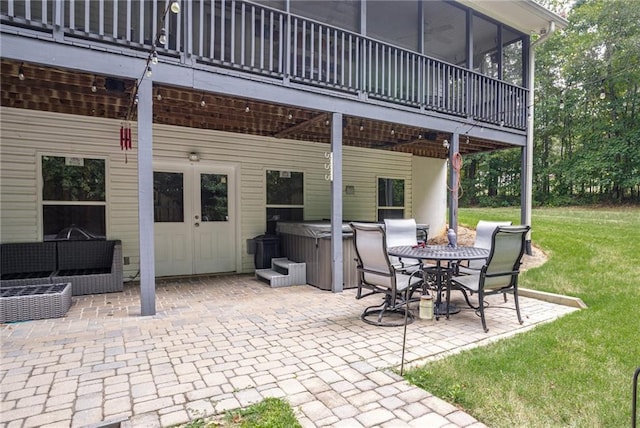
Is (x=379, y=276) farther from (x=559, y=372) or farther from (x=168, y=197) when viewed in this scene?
(x=168, y=197)

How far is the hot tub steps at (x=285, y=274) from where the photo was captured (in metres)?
5.75

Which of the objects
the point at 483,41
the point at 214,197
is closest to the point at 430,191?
the point at 483,41

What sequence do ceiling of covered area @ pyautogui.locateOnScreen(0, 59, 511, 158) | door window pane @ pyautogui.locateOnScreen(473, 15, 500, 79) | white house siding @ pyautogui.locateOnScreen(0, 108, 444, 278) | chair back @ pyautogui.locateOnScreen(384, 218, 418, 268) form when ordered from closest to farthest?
1. ceiling of covered area @ pyautogui.locateOnScreen(0, 59, 511, 158)
2. white house siding @ pyautogui.locateOnScreen(0, 108, 444, 278)
3. chair back @ pyautogui.locateOnScreen(384, 218, 418, 268)
4. door window pane @ pyautogui.locateOnScreen(473, 15, 500, 79)

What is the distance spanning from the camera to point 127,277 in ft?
19.5

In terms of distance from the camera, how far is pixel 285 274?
6.02 metres

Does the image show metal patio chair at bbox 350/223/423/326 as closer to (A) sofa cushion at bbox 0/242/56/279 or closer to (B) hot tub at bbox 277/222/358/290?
(B) hot tub at bbox 277/222/358/290

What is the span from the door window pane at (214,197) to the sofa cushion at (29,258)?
234cm

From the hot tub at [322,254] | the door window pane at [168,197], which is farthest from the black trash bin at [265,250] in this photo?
the door window pane at [168,197]

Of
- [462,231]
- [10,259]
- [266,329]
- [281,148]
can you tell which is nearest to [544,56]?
[462,231]

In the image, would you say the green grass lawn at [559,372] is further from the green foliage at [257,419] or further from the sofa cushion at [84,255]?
the sofa cushion at [84,255]

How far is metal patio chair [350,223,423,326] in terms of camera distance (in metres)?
3.76

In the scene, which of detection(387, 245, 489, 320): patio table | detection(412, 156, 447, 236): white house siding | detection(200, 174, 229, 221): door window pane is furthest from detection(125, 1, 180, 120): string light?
detection(412, 156, 447, 236): white house siding

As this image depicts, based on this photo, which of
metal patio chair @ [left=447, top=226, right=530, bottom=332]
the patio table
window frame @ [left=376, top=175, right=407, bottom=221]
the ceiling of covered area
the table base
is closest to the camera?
metal patio chair @ [left=447, top=226, right=530, bottom=332]

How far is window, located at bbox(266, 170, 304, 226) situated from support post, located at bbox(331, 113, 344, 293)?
7.38 ft
